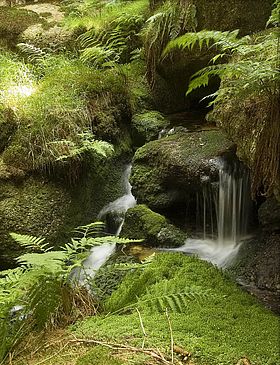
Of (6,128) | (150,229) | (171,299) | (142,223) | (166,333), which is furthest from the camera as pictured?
(6,128)

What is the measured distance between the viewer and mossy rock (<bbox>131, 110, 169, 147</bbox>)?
718cm

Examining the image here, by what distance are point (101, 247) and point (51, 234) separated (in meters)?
0.71

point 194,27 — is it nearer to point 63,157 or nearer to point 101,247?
point 63,157

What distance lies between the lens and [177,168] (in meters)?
5.67

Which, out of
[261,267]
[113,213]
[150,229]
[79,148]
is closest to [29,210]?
[79,148]

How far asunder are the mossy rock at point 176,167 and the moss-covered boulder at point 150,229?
390mm

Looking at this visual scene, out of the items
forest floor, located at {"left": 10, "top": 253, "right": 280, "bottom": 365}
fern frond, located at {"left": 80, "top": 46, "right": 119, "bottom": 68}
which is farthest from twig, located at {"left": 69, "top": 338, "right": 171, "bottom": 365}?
fern frond, located at {"left": 80, "top": 46, "right": 119, "bottom": 68}

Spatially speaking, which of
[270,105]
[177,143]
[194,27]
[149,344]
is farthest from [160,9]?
[149,344]

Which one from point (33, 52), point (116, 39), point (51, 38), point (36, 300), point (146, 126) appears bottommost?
point (36, 300)

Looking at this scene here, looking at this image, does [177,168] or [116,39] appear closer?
[177,168]

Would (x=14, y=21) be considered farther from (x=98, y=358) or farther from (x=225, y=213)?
(x=98, y=358)

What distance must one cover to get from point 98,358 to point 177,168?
3.75 m

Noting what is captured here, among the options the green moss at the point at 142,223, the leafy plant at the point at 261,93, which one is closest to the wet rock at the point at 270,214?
the green moss at the point at 142,223

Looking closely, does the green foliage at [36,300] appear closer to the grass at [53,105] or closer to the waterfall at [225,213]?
the waterfall at [225,213]
